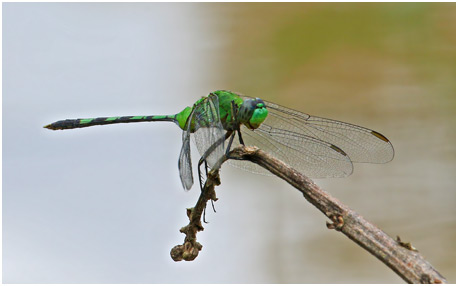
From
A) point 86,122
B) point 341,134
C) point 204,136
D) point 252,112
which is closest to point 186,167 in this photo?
point 204,136

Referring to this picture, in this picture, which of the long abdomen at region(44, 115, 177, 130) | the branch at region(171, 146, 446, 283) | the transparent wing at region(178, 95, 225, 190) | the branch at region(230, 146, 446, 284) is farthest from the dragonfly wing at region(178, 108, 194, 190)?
the long abdomen at region(44, 115, 177, 130)

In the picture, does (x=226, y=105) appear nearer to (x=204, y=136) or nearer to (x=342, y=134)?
(x=204, y=136)

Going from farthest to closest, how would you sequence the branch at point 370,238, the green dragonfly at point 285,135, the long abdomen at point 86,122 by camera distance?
the long abdomen at point 86,122 → the green dragonfly at point 285,135 → the branch at point 370,238

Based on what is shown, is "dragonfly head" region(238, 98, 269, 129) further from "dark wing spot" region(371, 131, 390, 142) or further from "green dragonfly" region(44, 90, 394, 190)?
"dark wing spot" region(371, 131, 390, 142)

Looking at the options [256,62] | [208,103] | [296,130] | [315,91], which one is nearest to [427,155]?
[315,91]

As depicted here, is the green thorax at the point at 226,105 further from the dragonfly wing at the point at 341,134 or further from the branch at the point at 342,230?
the branch at the point at 342,230

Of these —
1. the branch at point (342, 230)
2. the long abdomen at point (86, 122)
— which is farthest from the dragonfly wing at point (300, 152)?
the long abdomen at point (86, 122)

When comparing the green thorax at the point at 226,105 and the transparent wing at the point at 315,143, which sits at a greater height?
the green thorax at the point at 226,105

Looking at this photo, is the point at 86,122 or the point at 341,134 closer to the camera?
the point at 341,134
